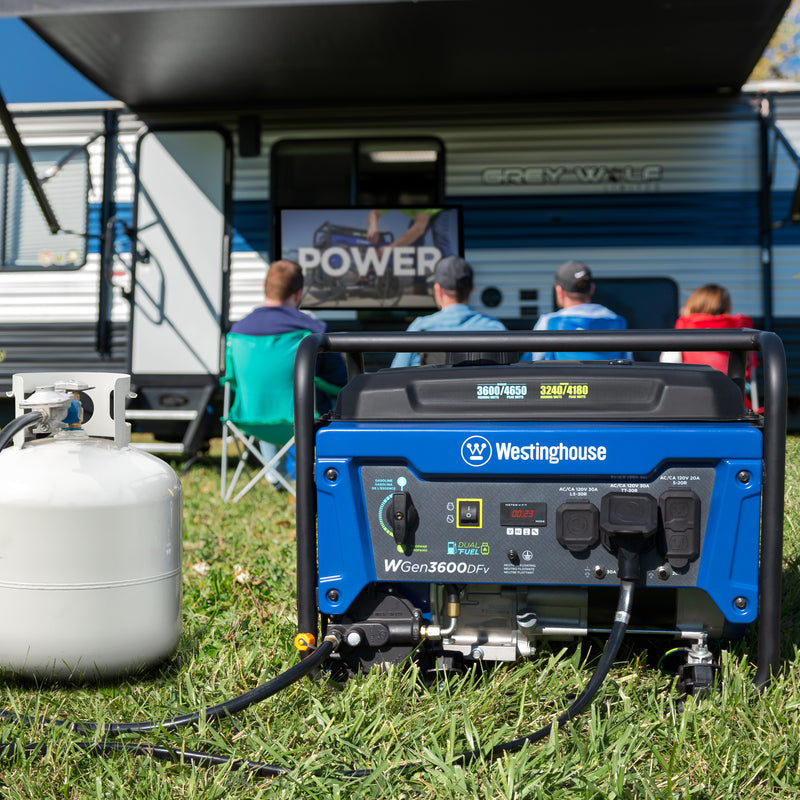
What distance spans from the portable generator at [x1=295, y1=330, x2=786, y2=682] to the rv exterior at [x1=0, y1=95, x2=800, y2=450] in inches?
162

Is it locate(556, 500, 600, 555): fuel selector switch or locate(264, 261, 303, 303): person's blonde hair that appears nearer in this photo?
locate(556, 500, 600, 555): fuel selector switch

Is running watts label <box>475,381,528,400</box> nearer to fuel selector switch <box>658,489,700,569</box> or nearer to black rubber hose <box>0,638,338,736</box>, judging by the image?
fuel selector switch <box>658,489,700,569</box>

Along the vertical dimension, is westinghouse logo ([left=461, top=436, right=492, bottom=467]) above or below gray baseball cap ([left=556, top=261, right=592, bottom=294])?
below

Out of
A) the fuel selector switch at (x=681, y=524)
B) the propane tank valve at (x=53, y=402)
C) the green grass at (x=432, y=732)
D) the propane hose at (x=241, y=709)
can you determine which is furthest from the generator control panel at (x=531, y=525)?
the propane tank valve at (x=53, y=402)

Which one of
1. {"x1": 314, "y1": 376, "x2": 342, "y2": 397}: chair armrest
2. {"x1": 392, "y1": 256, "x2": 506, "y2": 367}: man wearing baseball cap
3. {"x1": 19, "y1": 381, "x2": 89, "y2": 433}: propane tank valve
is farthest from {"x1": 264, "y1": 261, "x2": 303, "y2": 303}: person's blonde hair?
{"x1": 19, "y1": 381, "x2": 89, "y2": 433}: propane tank valve

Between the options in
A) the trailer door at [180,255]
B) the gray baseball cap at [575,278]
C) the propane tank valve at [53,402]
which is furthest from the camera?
the trailer door at [180,255]

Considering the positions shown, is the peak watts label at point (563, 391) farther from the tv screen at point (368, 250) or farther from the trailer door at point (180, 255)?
the trailer door at point (180, 255)

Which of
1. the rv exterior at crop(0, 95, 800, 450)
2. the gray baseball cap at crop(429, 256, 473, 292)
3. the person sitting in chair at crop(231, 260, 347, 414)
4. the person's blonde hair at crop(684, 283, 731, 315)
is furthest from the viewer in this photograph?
the rv exterior at crop(0, 95, 800, 450)

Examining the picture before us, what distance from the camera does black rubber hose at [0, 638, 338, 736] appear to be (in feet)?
5.64

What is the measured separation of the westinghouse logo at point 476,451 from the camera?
1859mm

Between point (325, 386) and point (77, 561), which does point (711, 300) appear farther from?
point (77, 561)

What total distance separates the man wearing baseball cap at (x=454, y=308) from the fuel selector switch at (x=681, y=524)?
2138 mm

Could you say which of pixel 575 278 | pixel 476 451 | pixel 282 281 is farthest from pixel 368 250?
pixel 476 451

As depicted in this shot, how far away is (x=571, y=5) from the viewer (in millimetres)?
4941
